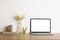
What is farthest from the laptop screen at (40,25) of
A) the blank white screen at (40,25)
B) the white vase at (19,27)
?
the white vase at (19,27)

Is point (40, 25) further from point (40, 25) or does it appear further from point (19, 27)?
point (19, 27)

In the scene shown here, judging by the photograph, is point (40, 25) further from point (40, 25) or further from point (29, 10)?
point (29, 10)

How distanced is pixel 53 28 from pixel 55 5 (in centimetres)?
36

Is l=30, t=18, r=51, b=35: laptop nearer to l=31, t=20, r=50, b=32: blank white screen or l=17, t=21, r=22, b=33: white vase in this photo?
l=31, t=20, r=50, b=32: blank white screen

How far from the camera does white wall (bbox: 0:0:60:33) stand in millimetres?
1956

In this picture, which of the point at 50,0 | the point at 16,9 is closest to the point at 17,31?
the point at 16,9

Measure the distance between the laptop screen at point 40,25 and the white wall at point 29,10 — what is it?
0.07 metres

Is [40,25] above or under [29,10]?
under

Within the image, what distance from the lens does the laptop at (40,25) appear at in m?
1.92

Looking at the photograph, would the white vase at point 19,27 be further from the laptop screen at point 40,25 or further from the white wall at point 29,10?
the laptop screen at point 40,25

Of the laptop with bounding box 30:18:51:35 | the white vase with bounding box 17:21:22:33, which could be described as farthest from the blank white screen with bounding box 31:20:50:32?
the white vase with bounding box 17:21:22:33

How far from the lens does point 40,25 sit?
6.37ft

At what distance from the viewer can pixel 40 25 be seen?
6.37ft

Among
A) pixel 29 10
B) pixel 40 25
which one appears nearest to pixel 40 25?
pixel 40 25
